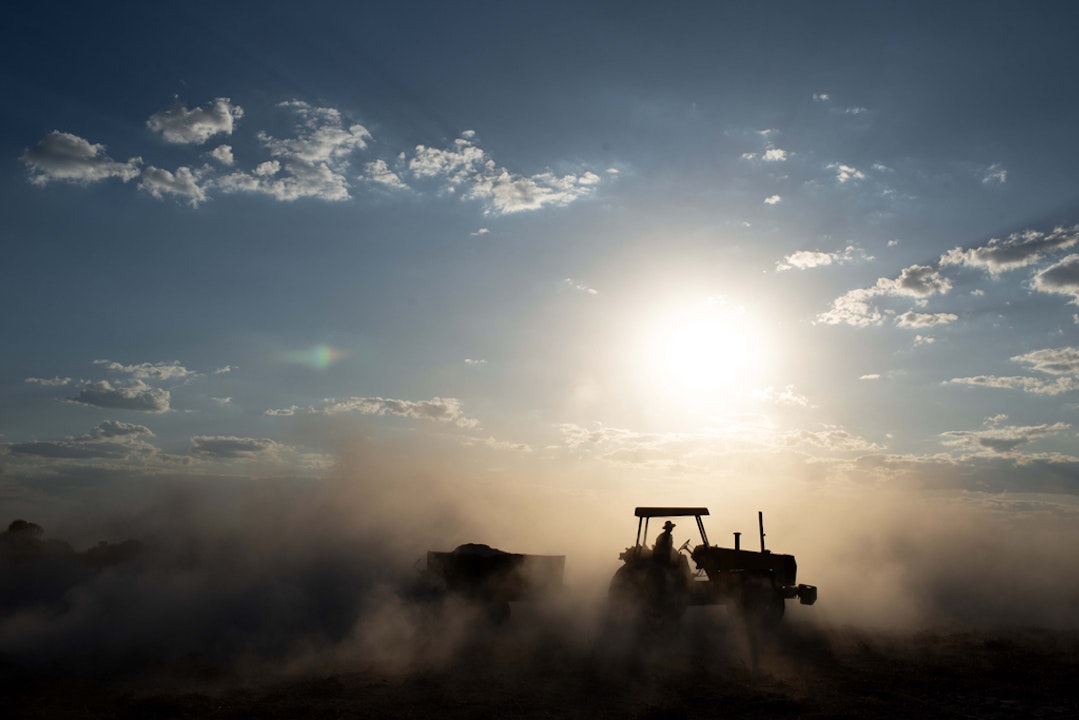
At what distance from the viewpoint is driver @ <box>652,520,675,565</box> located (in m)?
20.8

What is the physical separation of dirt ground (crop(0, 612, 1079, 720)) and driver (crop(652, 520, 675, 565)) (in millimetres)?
2205

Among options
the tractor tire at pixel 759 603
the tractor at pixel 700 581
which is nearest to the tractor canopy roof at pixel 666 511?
the tractor at pixel 700 581

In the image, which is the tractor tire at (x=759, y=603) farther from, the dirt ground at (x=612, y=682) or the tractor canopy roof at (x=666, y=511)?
the tractor canopy roof at (x=666, y=511)

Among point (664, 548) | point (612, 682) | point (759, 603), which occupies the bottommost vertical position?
point (612, 682)

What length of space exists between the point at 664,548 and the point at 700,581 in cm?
291

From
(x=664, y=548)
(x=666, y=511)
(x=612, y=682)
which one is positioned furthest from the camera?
(x=666, y=511)

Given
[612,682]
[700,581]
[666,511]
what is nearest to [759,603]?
[700,581]

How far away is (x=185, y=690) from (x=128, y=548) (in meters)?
Answer: 41.3

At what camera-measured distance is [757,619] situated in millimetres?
22875

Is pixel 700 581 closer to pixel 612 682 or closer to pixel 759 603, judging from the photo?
pixel 759 603

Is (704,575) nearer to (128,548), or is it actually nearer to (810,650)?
(810,650)

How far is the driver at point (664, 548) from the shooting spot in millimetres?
20828

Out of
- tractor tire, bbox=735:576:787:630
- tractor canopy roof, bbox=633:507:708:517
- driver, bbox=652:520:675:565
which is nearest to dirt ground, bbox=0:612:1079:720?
tractor tire, bbox=735:576:787:630

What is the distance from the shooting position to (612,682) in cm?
1675
